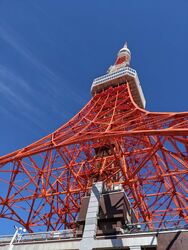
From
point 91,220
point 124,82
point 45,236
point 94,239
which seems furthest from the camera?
point 124,82

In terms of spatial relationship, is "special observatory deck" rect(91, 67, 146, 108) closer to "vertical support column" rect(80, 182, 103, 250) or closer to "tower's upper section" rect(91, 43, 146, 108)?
"tower's upper section" rect(91, 43, 146, 108)

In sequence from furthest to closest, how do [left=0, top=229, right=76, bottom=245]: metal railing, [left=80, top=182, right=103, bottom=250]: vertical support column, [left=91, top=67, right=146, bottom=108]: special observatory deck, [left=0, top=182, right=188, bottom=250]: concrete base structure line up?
[left=91, top=67, right=146, bottom=108]: special observatory deck
[left=0, top=229, right=76, bottom=245]: metal railing
[left=80, top=182, right=103, bottom=250]: vertical support column
[left=0, top=182, right=188, bottom=250]: concrete base structure

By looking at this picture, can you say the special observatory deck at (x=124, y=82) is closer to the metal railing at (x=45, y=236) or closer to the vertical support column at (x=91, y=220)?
the vertical support column at (x=91, y=220)

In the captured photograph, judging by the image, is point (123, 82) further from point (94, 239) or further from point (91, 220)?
point (94, 239)

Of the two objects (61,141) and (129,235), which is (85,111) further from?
(129,235)

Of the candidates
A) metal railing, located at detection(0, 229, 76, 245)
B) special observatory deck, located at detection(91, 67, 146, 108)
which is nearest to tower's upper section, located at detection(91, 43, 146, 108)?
special observatory deck, located at detection(91, 67, 146, 108)

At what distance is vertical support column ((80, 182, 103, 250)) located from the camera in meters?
11.0

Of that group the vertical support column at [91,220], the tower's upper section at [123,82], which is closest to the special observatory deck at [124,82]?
the tower's upper section at [123,82]

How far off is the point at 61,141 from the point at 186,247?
8958mm

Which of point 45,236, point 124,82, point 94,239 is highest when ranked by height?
point 124,82

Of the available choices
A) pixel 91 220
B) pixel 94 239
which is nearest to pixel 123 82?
pixel 91 220

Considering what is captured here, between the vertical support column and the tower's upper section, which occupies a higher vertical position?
the tower's upper section

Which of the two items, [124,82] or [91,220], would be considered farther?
[124,82]

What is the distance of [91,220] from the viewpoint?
1190 centimetres
